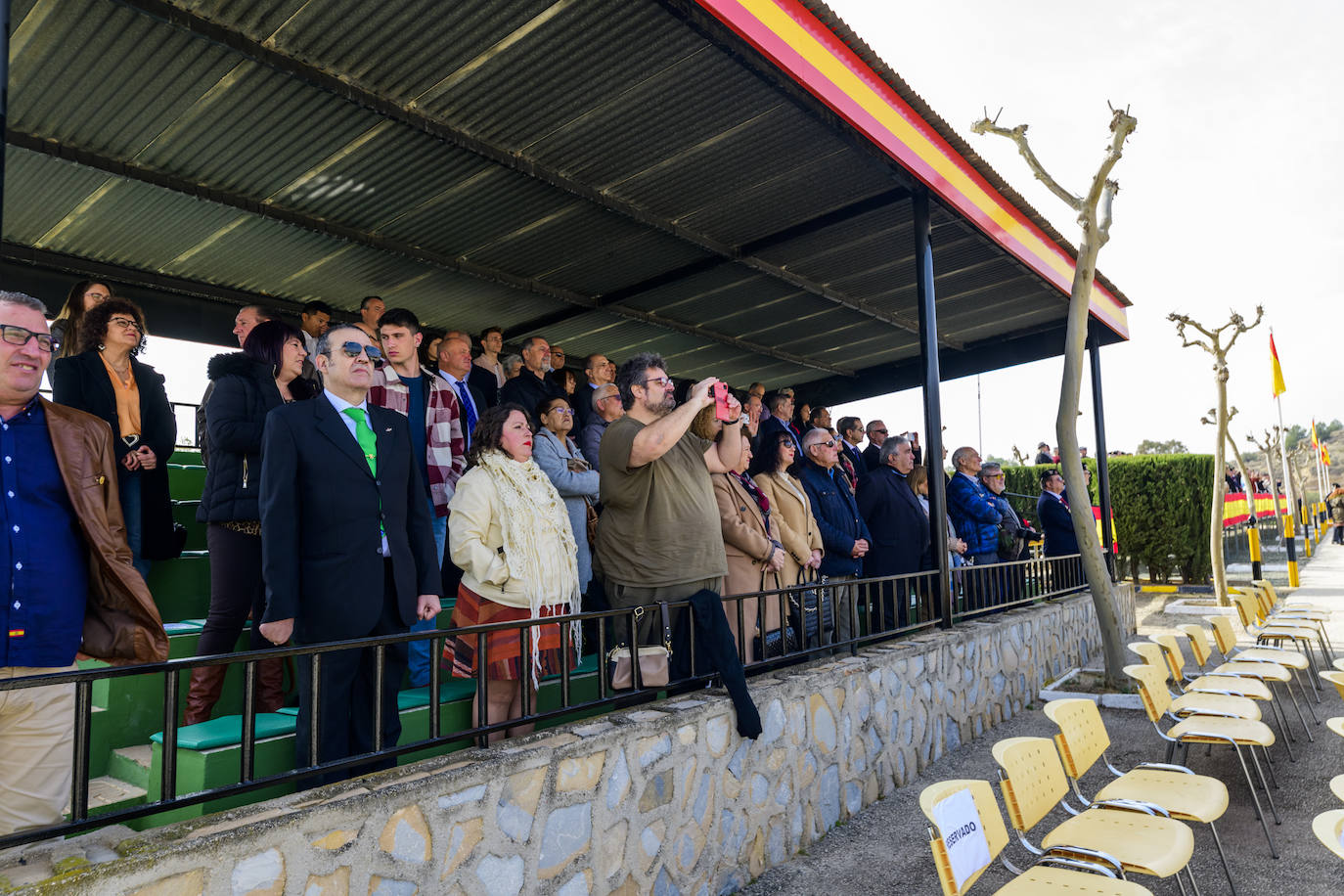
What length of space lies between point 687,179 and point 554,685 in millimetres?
3435

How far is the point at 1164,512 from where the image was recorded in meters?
14.2

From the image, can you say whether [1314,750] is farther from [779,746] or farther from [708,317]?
[708,317]

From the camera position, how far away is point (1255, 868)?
3379 mm

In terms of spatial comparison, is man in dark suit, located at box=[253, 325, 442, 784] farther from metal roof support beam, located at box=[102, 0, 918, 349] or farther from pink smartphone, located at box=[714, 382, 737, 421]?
metal roof support beam, located at box=[102, 0, 918, 349]

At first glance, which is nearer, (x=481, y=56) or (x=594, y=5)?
(x=594, y=5)

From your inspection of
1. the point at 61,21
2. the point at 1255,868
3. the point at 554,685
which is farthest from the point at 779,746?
the point at 61,21

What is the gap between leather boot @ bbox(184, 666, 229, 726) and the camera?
→ 2836 mm

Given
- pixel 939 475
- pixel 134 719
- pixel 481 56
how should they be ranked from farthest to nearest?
1. pixel 939 475
2. pixel 481 56
3. pixel 134 719

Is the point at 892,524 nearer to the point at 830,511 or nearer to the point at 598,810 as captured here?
the point at 830,511

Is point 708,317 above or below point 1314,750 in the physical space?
above

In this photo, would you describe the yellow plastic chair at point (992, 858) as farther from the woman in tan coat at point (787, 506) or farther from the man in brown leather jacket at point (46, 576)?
the man in brown leather jacket at point (46, 576)

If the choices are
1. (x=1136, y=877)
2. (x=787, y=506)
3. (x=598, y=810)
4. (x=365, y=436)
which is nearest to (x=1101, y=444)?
(x=787, y=506)

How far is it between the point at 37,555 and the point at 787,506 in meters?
3.51

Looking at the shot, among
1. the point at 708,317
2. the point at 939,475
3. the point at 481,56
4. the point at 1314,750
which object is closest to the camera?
the point at 481,56
